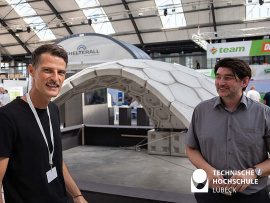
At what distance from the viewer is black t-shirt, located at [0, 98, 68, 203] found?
1.35 meters

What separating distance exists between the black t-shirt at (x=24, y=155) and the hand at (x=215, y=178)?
3.06ft

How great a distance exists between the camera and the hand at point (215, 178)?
1.63 m

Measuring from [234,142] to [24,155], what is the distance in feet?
4.03

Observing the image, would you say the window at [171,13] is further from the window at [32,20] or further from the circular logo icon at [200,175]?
the circular logo icon at [200,175]

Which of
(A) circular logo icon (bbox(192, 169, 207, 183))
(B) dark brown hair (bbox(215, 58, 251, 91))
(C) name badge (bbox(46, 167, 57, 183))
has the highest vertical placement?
(B) dark brown hair (bbox(215, 58, 251, 91))

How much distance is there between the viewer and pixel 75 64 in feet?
30.8

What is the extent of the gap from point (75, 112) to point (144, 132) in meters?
2.94

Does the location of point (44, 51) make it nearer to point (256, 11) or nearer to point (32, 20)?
point (256, 11)

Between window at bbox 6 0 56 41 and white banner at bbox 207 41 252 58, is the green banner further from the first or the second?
window at bbox 6 0 56 41

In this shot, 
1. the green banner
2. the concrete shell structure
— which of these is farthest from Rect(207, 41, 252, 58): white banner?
the concrete shell structure

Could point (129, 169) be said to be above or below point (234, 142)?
below

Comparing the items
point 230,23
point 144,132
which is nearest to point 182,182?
point 144,132

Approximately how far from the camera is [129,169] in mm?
6121

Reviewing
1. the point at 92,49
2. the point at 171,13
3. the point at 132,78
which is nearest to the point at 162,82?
the point at 132,78
